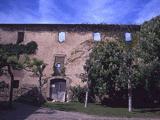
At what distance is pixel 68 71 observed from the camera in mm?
29984

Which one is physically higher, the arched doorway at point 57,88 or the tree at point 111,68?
the tree at point 111,68

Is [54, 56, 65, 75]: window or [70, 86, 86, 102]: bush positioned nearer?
[70, 86, 86, 102]: bush

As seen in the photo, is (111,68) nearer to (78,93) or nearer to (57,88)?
(78,93)

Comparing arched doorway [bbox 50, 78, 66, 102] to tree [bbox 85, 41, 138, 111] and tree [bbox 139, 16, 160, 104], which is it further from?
tree [bbox 139, 16, 160, 104]

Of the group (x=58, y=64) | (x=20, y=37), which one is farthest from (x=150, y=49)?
(x=20, y=37)

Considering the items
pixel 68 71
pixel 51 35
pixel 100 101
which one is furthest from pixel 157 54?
pixel 51 35

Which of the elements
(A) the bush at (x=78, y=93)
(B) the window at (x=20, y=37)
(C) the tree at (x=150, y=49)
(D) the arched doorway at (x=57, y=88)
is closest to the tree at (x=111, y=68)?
(C) the tree at (x=150, y=49)

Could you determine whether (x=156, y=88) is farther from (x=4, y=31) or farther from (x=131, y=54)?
(x=4, y=31)

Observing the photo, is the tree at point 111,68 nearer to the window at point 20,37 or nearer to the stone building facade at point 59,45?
the stone building facade at point 59,45

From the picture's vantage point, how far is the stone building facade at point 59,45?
2973cm

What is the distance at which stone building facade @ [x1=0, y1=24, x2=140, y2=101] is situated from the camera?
2973 cm

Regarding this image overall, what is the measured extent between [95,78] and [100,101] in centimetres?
424

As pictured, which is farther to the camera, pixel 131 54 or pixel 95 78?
pixel 95 78

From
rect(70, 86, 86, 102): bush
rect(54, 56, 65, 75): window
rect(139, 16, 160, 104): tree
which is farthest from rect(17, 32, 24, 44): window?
rect(139, 16, 160, 104): tree
